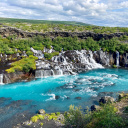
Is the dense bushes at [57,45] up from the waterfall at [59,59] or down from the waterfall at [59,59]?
up

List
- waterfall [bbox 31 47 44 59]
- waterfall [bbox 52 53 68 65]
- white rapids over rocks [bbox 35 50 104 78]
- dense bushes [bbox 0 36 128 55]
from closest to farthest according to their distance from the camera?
white rapids over rocks [bbox 35 50 104 78]
waterfall [bbox 52 53 68 65]
waterfall [bbox 31 47 44 59]
dense bushes [bbox 0 36 128 55]

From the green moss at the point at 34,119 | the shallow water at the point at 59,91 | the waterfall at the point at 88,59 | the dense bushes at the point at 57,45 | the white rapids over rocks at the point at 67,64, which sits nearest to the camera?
the green moss at the point at 34,119

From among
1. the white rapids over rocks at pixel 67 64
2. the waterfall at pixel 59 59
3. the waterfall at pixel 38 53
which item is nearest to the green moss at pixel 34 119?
the white rapids over rocks at pixel 67 64

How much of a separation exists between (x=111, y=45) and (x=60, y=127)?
164 ft

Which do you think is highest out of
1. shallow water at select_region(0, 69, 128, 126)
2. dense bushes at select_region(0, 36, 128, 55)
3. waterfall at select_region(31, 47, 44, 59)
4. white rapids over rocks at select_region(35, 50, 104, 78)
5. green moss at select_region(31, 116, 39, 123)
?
dense bushes at select_region(0, 36, 128, 55)

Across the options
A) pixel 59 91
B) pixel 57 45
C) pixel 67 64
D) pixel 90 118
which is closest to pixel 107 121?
pixel 90 118

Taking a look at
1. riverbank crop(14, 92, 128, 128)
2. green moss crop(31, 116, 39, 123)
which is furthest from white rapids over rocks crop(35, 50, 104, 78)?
green moss crop(31, 116, 39, 123)

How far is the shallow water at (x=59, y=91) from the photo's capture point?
87.2 feet

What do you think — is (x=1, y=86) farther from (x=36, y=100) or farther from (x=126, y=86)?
(x=126, y=86)

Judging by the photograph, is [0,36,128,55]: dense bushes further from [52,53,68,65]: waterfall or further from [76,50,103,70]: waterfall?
[52,53,68,65]: waterfall

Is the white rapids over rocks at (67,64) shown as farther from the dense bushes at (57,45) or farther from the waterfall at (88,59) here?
the dense bushes at (57,45)

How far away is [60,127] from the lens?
20188 mm

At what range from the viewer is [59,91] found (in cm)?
3325

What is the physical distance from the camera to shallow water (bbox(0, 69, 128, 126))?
2659 cm
